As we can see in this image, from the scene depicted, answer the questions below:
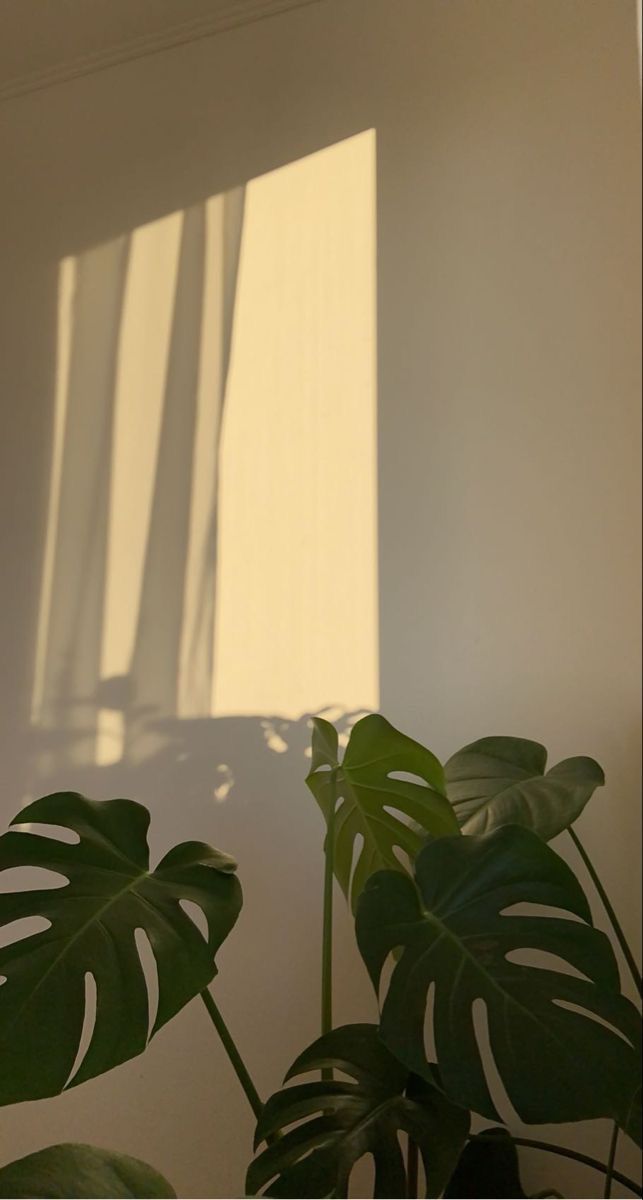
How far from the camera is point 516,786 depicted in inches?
48.0

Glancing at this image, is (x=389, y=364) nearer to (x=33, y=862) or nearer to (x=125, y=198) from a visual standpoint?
(x=125, y=198)

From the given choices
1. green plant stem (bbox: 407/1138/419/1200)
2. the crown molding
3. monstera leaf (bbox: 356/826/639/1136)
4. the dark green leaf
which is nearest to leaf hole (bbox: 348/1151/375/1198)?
the dark green leaf

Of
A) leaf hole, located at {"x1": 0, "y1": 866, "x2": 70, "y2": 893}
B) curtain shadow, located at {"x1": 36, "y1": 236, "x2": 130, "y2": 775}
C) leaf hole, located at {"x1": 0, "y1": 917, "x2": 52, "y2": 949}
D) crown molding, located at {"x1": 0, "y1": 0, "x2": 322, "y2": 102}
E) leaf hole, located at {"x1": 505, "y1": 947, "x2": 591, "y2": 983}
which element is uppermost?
crown molding, located at {"x1": 0, "y1": 0, "x2": 322, "y2": 102}

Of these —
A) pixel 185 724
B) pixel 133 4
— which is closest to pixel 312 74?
pixel 133 4

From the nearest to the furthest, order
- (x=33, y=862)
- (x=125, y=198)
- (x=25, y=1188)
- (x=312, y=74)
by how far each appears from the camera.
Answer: (x=25, y=1188) → (x=33, y=862) → (x=312, y=74) → (x=125, y=198)

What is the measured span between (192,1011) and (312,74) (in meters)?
1.71

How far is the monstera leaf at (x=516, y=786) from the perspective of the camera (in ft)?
3.76

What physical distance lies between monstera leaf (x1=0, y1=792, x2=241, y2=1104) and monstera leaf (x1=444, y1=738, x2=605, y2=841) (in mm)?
317

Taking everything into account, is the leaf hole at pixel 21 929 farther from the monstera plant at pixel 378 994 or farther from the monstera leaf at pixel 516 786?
the monstera leaf at pixel 516 786

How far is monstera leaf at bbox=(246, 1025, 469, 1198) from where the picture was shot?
924 millimetres

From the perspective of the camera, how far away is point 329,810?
125cm

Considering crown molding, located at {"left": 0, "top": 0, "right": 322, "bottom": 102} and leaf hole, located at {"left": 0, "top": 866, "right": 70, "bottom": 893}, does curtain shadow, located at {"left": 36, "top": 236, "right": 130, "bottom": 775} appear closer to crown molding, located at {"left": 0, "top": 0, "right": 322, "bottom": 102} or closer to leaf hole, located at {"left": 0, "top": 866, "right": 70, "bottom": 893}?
leaf hole, located at {"left": 0, "top": 866, "right": 70, "bottom": 893}

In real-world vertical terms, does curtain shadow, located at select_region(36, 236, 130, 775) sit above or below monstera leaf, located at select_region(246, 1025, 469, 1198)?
above

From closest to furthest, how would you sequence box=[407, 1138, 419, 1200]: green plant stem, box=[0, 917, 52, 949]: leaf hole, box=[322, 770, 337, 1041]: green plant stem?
box=[407, 1138, 419, 1200]: green plant stem < box=[322, 770, 337, 1041]: green plant stem < box=[0, 917, 52, 949]: leaf hole
